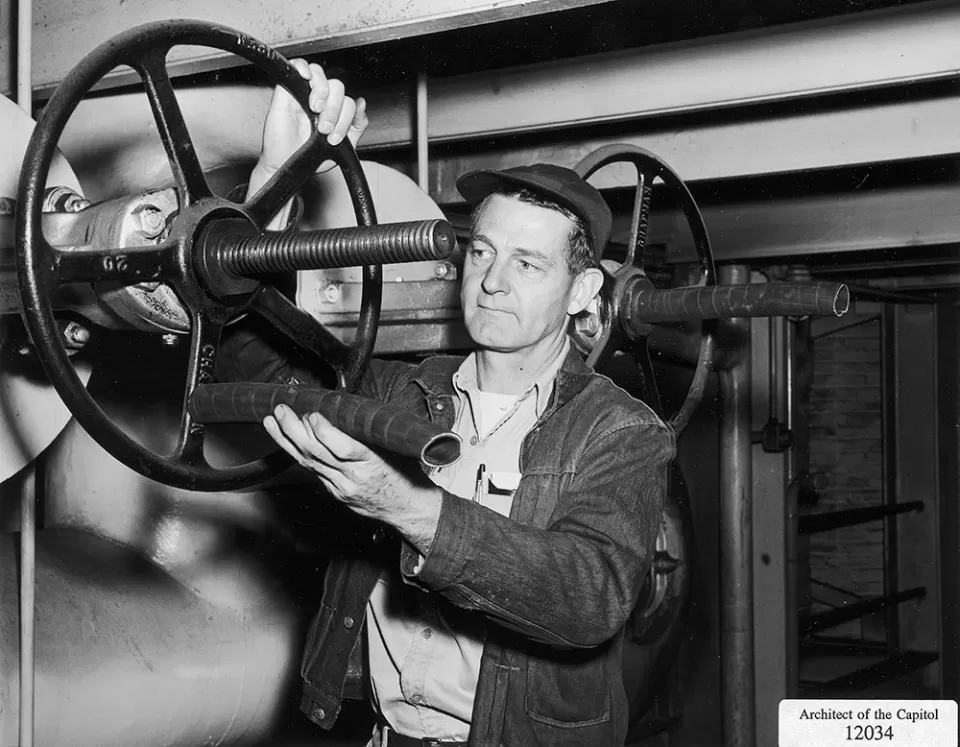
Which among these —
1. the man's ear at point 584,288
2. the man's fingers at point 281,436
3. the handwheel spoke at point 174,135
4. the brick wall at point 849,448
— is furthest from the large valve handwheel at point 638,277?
the brick wall at point 849,448

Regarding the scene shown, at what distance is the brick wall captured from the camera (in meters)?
5.09

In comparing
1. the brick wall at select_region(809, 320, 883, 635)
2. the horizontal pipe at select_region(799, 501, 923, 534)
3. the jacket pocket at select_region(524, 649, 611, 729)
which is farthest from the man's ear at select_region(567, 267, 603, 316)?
the brick wall at select_region(809, 320, 883, 635)

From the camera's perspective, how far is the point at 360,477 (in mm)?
983

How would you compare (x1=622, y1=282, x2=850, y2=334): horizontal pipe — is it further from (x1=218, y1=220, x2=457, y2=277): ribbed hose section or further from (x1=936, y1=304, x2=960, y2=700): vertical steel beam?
(x1=936, y1=304, x2=960, y2=700): vertical steel beam

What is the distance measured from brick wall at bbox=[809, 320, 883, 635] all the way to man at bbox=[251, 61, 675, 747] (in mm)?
3884

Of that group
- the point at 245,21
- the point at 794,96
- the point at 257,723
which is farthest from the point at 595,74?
the point at 257,723

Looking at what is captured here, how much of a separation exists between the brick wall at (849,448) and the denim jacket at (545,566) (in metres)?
3.88

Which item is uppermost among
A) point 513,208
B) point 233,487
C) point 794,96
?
point 794,96

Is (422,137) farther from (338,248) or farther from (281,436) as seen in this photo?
(281,436)

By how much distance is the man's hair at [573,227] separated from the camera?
1.44 metres

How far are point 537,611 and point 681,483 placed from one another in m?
1.95

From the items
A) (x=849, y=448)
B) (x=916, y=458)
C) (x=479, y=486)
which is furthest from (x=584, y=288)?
(x=849, y=448)

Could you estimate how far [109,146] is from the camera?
1.70m

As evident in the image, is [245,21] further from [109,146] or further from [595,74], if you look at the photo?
[595,74]
